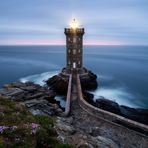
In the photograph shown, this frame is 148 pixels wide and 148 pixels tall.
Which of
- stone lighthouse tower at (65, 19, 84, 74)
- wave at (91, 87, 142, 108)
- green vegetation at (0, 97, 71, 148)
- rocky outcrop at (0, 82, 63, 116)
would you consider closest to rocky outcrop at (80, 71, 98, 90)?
wave at (91, 87, 142, 108)

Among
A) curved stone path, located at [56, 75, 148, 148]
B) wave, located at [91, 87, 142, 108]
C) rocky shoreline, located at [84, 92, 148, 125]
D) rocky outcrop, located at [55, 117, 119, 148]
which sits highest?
rocky outcrop, located at [55, 117, 119, 148]

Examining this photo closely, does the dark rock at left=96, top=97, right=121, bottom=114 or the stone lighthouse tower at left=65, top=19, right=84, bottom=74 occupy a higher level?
the stone lighthouse tower at left=65, top=19, right=84, bottom=74

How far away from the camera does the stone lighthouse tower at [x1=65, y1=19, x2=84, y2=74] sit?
158 feet

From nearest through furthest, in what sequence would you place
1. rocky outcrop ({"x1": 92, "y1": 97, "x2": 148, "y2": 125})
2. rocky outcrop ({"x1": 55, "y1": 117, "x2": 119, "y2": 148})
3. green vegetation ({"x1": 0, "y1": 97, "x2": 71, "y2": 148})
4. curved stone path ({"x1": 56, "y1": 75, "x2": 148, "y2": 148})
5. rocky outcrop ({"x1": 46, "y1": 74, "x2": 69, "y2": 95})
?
green vegetation ({"x1": 0, "y1": 97, "x2": 71, "y2": 148}) → rocky outcrop ({"x1": 55, "y1": 117, "x2": 119, "y2": 148}) → curved stone path ({"x1": 56, "y1": 75, "x2": 148, "y2": 148}) → rocky outcrop ({"x1": 92, "y1": 97, "x2": 148, "y2": 125}) → rocky outcrop ({"x1": 46, "y1": 74, "x2": 69, "y2": 95})

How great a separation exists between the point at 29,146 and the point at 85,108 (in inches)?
617

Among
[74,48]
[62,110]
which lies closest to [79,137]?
[62,110]

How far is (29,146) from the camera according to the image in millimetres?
7027

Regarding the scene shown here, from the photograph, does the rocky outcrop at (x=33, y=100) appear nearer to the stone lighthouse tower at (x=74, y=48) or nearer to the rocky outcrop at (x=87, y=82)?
the rocky outcrop at (x=87, y=82)

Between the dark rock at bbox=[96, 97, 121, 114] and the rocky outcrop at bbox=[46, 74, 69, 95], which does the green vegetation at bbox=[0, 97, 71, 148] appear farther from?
the rocky outcrop at bbox=[46, 74, 69, 95]

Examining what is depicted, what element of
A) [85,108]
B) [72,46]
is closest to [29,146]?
[85,108]

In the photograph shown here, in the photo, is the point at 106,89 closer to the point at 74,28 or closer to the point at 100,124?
the point at 74,28

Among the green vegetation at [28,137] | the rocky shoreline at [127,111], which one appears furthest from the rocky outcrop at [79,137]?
the rocky shoreline at [127,111]

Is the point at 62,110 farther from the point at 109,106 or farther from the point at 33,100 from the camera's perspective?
the point at 109,106

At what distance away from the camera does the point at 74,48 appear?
4841cm
